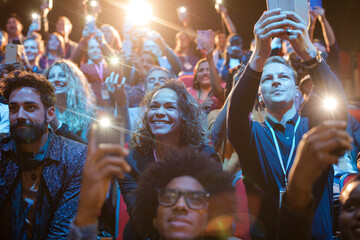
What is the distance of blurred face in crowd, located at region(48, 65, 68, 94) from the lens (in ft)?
15.3

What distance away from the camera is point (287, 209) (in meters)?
1.65

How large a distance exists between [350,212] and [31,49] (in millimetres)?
5582

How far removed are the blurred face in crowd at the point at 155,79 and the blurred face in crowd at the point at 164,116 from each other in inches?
51.9

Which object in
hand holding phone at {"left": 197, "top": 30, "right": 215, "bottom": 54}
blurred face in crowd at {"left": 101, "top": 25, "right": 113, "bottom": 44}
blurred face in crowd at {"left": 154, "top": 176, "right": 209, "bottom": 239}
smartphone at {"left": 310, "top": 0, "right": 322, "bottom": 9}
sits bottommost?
blurred face in crowd at {"left": 154, "top": 176, "right": 209, "bottom": 239}

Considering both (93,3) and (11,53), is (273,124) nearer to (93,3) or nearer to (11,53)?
(11,53)

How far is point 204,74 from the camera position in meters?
5.17

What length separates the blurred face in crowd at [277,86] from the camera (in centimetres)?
281

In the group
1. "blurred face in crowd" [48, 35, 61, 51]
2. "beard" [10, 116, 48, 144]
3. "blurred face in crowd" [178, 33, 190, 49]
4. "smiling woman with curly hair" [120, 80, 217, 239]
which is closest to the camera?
"beard" [10, 116, 48, 144]

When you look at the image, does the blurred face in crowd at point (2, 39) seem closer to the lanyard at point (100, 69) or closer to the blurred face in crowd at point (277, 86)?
the lanyard at point (100, 69)

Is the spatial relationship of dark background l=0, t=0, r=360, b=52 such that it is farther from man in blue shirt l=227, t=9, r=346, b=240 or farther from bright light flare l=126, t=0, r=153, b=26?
man in blue shirt l=227, t=9, r=346, b=240

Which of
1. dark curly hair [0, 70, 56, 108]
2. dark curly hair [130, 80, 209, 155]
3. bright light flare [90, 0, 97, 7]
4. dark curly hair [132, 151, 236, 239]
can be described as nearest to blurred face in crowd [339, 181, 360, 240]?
dark curly hair [132, 151, 236, 239]

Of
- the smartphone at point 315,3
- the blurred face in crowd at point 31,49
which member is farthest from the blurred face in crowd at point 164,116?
the blurred face in crowd at point 31,49

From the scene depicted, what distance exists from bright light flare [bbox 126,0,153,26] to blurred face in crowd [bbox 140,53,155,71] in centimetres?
139

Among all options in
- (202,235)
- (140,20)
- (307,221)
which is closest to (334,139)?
(307,221)
